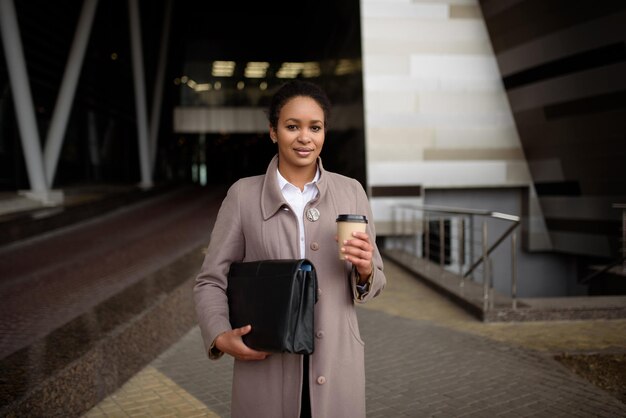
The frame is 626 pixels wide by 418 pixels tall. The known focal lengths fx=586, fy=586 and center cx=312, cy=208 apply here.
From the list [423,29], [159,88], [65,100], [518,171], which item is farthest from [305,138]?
[159,88]

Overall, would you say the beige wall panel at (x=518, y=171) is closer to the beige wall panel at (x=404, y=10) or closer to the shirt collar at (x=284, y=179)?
the beige wall panel at (x=404, y=10)

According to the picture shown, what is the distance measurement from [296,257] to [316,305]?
7.1 inches

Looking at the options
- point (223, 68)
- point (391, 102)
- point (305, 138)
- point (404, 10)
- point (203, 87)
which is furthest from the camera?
point (223, 68)

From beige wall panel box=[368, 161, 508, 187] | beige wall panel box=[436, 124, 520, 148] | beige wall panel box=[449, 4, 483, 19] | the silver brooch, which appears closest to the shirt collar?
the silver brooch

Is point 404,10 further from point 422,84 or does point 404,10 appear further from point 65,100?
point 65,100

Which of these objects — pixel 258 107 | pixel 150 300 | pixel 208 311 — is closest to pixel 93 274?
pixel 150 300

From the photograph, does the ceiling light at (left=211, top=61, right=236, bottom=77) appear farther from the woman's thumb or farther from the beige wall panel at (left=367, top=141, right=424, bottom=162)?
the woman's thumb

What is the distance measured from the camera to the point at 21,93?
14.2 m

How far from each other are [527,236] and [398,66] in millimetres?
5350

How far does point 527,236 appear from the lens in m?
14.7

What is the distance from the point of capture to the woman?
1998 millimetres

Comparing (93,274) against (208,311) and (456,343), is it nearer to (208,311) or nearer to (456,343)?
(456,343)

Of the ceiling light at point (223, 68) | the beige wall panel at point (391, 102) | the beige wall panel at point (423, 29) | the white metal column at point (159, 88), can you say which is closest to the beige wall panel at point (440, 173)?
the beige wall panel at point (391, 102)

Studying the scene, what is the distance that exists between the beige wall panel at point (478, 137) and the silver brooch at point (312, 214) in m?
12.5
